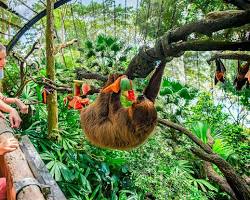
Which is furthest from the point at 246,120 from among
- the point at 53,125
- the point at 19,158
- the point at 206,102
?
the point at 19,158

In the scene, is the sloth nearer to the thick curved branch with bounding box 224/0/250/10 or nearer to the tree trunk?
the thick curved branch with bounding box 224/0/250/10

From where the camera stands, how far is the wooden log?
1.21 metres

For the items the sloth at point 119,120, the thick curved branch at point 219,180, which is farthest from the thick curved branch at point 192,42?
the thick curved branch at point 219,180

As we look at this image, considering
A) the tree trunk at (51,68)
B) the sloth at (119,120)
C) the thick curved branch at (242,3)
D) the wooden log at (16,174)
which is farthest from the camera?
the tree trunk at (51,68)

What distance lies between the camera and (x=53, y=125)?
4160mm

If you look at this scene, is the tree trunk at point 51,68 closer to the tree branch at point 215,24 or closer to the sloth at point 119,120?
the sloth at point 119,120

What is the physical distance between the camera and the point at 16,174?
4.46ft

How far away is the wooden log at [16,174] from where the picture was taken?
1206 millimetres

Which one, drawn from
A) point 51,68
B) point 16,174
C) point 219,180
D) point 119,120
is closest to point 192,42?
point 16,174

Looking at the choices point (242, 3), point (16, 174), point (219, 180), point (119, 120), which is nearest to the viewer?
point (242, 3)

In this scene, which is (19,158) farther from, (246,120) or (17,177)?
(246,120)

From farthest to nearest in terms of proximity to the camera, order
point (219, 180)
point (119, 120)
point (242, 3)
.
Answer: point (219, 180) → point (119, 120) → point (242, 3)

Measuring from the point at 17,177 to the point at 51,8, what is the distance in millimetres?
2984

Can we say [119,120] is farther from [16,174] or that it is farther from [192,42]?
[192,42]
